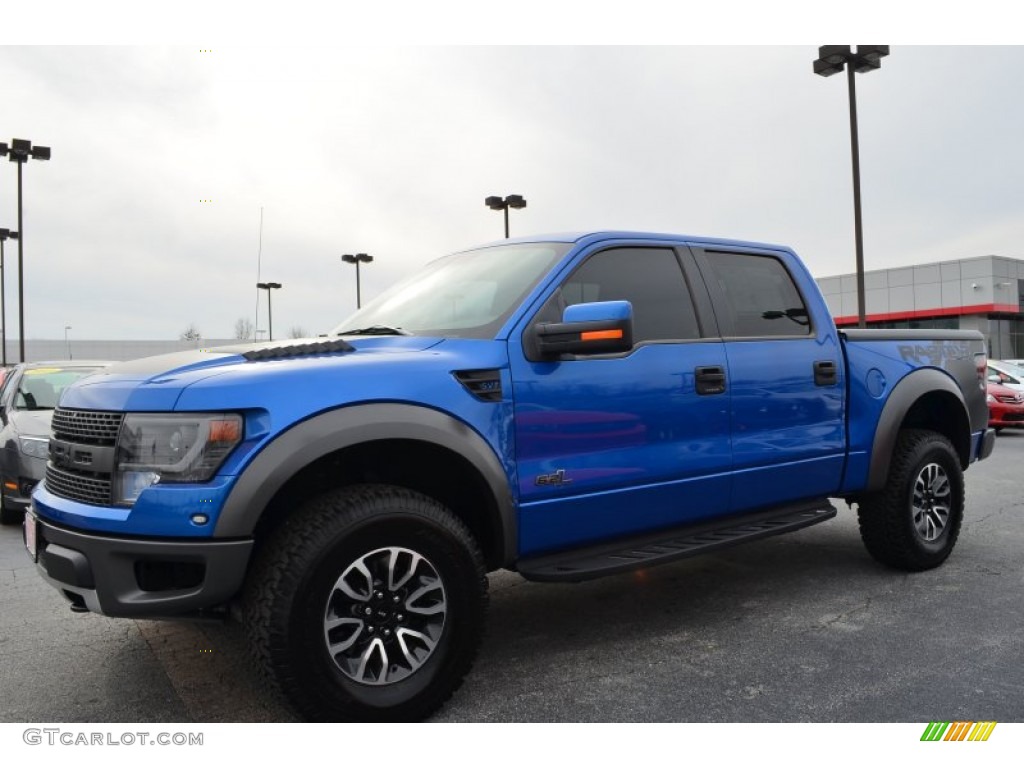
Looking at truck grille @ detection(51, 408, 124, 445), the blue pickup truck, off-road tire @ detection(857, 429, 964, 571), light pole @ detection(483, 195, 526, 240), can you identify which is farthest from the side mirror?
light pole @ detection(483, 195, 526, 240)

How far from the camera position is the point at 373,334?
3.70 meters

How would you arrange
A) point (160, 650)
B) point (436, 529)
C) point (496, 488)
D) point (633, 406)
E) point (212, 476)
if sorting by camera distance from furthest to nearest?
point (160, 650) < point (633, 406) < point (496, 488) < point (436, 529) < point (212, 476)

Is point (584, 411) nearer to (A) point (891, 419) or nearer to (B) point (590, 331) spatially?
(B) point (590, 331)

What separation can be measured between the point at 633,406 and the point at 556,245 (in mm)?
852

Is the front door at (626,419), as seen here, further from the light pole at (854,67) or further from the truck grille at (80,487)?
the light pole at (854,67)

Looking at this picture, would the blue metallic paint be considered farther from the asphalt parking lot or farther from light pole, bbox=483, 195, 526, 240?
light pole, bbox=483, 195, 526, 240

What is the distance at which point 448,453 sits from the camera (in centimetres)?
311

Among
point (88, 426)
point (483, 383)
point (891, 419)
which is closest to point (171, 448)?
point (88, 426)

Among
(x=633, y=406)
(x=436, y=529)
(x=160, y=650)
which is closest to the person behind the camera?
(x=436, y=529)

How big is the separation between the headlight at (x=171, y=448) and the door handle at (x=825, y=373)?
311 cm

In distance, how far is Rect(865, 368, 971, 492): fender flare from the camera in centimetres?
474

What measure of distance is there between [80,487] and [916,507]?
14.9 ft
